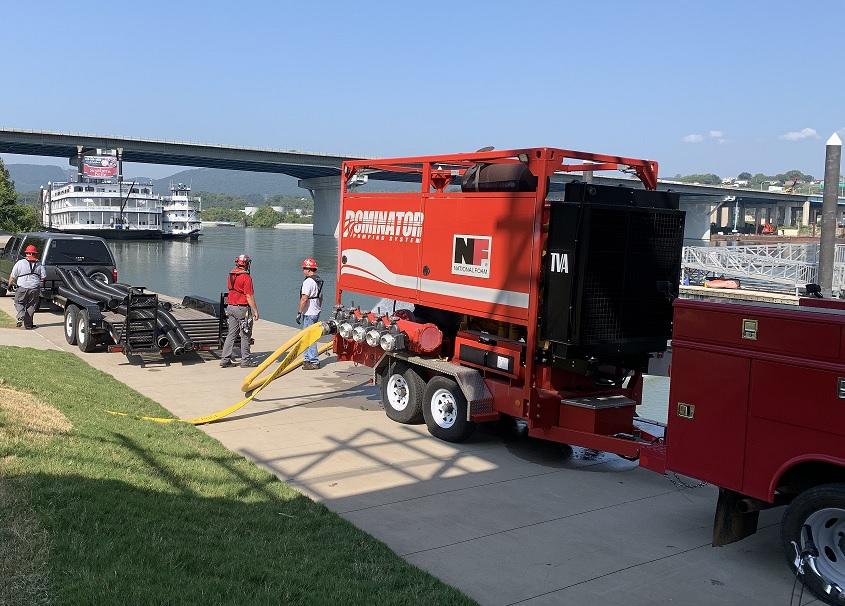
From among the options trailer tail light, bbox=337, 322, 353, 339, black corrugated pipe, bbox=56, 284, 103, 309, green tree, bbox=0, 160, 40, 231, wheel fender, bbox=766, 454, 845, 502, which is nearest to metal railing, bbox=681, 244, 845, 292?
black corrugated pipe, bbox=56, 284, 103, 309

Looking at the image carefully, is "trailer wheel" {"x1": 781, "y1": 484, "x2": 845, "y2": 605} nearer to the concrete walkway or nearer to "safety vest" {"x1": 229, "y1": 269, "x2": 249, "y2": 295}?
the concrete walkway

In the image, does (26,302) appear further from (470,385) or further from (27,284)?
(470,385)

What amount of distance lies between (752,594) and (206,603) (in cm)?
369

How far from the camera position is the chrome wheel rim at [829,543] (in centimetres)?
543

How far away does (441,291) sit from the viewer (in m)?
9.70

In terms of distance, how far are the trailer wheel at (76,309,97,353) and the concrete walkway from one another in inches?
144

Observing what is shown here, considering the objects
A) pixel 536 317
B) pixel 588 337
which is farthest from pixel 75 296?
pixel 588 337

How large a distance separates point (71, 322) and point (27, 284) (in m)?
1.85

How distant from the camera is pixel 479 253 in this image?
9.04 meters

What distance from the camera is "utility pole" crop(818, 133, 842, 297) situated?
39.0 ft

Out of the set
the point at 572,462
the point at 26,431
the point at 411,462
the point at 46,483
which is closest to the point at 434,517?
the point at 411,462

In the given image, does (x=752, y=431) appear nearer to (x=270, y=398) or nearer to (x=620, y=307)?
(x=620, y=307)

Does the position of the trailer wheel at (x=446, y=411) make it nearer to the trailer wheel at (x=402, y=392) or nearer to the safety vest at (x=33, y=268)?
the trailer wheel at (x=402, y=392)

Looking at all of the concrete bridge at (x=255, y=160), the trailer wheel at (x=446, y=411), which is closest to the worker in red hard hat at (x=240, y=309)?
the trailer wheel at (x=446, y=411)
